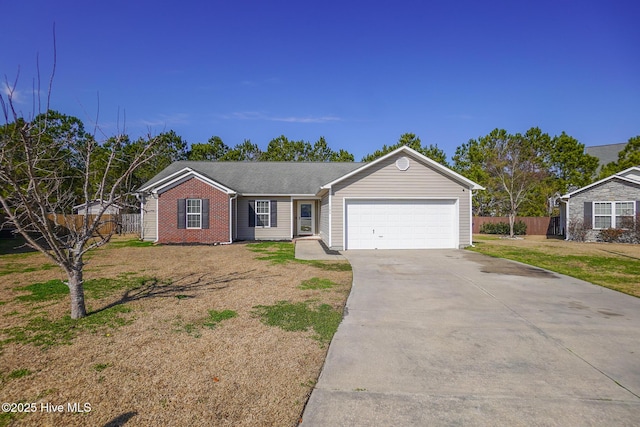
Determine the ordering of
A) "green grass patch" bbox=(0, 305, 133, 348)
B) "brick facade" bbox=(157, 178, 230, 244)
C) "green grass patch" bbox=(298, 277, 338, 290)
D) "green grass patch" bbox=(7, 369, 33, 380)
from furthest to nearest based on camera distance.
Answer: "brick facade" bbox=(157, 178, 230, 244), "green grass patch" bbox=(298, 277, 338, 290), "green grass patch" bbox=(0, 305, 133, 348), "green grass patch" bbox=(7, 369, 33, 380)

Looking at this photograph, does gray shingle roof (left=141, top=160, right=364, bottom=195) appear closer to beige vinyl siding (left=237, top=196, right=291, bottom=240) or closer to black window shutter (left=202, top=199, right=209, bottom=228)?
beige vinyl siding (left=237, top=196, right=291, bottom=240)

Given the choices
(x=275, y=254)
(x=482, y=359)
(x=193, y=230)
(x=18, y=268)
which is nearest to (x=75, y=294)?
(x=482, y=359)

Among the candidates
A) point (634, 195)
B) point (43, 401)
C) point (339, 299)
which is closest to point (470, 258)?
point (339, 299)

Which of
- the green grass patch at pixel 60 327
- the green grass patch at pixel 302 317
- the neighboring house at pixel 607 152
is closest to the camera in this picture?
the green grass patch at pixel 60 327

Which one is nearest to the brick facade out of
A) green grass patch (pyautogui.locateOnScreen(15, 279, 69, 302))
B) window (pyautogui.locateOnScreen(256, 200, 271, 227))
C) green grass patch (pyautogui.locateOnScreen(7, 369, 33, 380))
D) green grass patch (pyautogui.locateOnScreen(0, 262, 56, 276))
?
window (pyautogui.locateOnScreen(256, 200, 271, 227))

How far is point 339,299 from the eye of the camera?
22.9 ft

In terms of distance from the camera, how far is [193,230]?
17.8 metres

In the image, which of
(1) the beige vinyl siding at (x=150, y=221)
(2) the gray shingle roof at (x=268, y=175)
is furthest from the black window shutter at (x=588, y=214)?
(1) the beige vinyl siding at (x=150, y=221)

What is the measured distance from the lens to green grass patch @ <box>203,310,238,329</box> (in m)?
5.43

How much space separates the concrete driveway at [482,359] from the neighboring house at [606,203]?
15995 mm

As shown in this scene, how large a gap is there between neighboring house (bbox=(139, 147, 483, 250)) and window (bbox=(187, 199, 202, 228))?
2.0 inches

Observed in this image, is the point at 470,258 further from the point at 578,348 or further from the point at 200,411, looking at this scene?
the point at 200,411

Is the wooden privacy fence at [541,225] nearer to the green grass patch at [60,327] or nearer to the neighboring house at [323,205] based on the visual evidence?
the neighboring house at [323,205]

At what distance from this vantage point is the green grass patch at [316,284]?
26.3 feet
